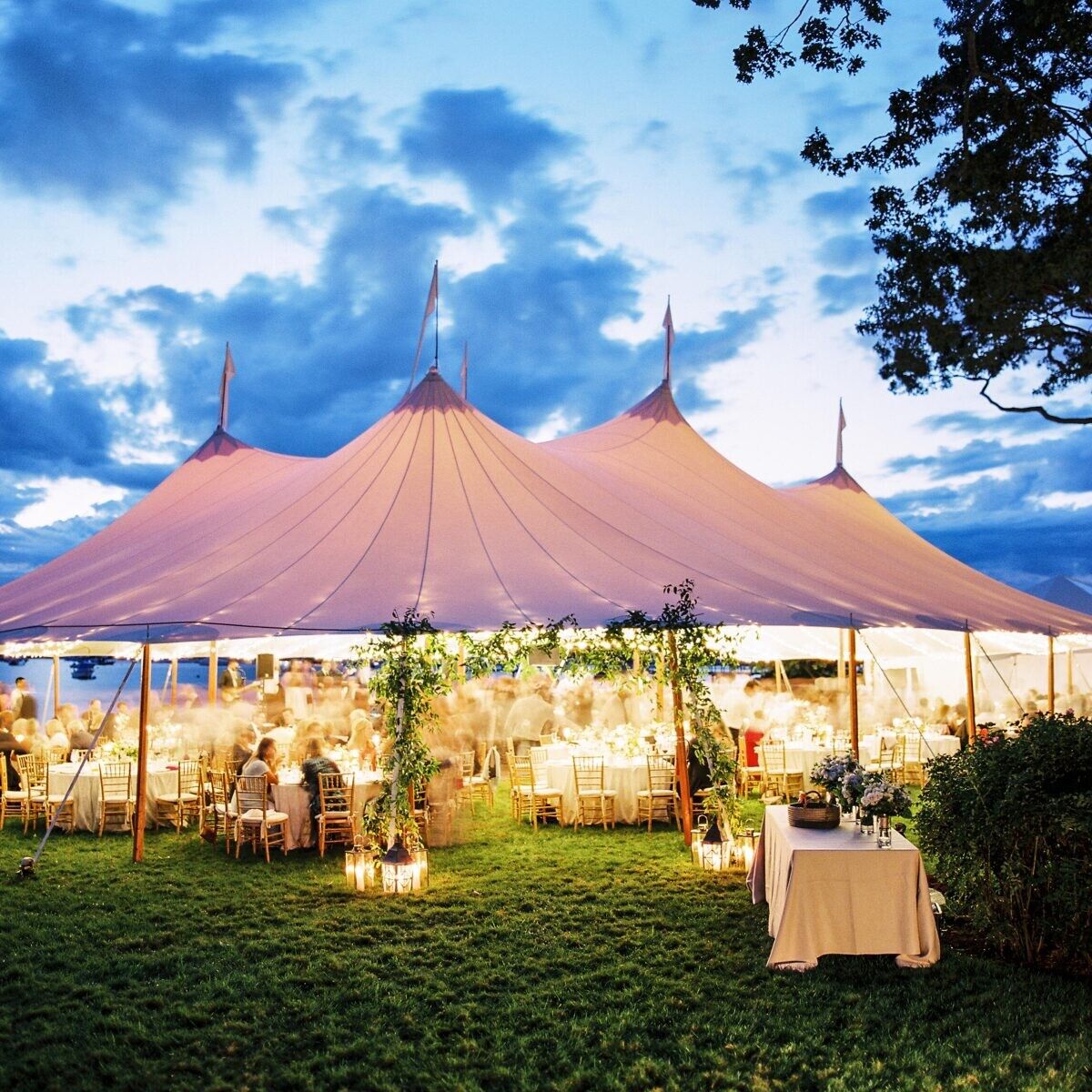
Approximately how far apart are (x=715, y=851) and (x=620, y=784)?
216cm

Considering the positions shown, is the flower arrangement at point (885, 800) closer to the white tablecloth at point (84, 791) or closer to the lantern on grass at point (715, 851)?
the lantern on grass at point (715, 851)

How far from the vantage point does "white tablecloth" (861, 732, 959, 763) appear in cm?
1181

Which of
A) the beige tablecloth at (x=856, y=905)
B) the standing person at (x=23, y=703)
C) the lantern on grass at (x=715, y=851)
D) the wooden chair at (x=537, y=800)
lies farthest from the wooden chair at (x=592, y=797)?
the standing person at (x=23, y=703)

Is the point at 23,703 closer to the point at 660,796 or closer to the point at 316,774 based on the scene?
the point at 316,774

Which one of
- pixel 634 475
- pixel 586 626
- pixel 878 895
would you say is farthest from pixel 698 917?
pixel 634 475

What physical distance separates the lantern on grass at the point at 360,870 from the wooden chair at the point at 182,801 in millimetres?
2804

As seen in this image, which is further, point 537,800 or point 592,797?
point 537,800

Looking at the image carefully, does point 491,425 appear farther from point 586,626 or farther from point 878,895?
point 878,895

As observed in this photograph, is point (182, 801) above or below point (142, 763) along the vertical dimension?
below

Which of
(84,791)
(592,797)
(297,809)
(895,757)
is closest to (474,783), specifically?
(592,797)

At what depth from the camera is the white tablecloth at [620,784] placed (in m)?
9.34

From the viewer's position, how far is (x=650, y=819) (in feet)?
29.6

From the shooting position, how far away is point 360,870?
6832 millimetres

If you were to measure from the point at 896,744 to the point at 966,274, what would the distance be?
20.7ft
